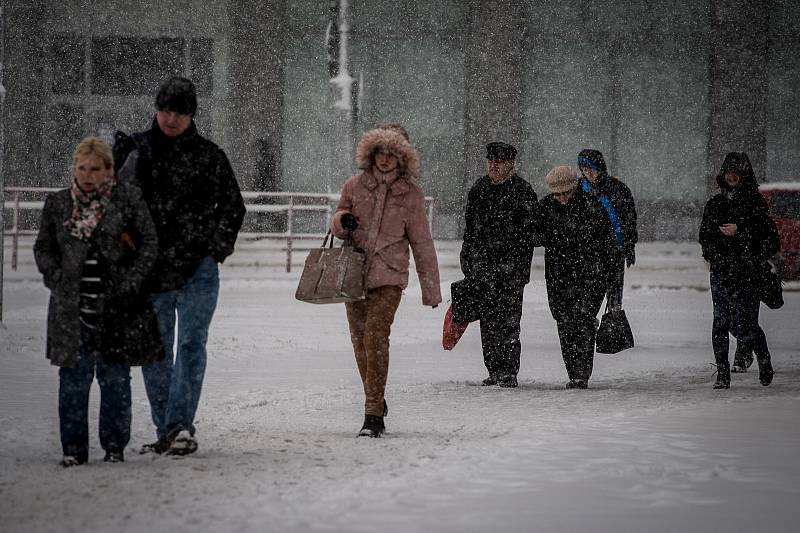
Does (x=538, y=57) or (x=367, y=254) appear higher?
(x=538, y=57)

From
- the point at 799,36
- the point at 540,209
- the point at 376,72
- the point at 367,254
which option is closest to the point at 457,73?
the point at 376,72

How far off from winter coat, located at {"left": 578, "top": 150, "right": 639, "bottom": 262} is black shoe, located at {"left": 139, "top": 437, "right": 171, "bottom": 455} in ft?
14.6

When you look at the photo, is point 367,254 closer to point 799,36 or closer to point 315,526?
point 315,526

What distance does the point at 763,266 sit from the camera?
380 inches

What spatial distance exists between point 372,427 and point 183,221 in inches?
61.5

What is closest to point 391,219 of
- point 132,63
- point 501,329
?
Answer: point 501,329

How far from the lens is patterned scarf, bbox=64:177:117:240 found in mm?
6203

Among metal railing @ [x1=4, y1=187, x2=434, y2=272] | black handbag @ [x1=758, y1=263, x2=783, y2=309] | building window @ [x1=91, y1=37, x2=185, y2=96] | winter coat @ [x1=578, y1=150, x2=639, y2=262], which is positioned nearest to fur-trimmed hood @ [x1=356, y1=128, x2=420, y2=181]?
winter coat @ [x1=578, y1=150, x2=639, y2=262]

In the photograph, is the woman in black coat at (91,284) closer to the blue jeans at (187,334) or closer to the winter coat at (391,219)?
the blue jeans at (187,334)

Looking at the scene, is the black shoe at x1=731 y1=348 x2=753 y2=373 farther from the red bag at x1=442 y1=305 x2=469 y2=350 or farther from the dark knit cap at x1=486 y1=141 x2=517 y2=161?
the dark knit cap at x1=486 y1=141 x2=517 y2=161

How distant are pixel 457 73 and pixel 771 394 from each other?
57.9ft

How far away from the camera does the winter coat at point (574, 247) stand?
31.9ft

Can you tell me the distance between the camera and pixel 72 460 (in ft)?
20.5

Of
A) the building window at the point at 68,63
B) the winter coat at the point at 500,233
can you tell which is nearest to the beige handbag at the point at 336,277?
the winter coat at the point at 500,233
